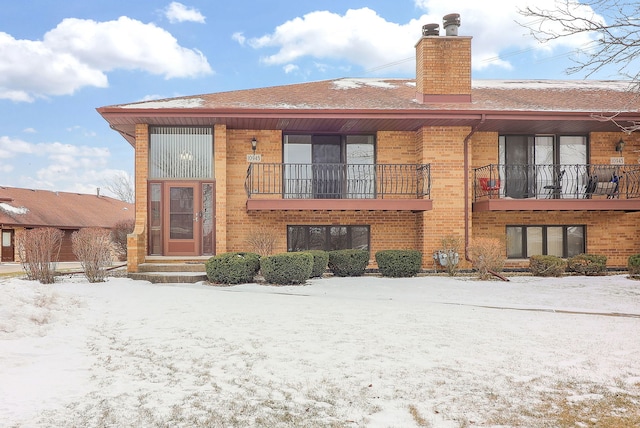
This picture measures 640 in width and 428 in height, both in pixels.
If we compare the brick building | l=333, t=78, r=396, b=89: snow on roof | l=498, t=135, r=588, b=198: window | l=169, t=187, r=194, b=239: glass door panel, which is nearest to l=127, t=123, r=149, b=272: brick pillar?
the brick building

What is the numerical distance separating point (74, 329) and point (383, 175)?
31.6ft

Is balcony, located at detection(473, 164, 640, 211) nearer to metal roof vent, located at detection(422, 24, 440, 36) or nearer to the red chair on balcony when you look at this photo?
the red chair on balcony

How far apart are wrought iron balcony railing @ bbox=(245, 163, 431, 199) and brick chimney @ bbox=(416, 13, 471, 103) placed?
7.90 feet

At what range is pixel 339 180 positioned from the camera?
1394 cm

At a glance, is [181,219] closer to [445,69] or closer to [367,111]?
[367,111]

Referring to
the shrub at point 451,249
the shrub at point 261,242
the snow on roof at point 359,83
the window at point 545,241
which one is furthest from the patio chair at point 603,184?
the shrub at point 261,242

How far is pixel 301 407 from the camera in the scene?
355cm

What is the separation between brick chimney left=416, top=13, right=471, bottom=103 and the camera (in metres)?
14.2

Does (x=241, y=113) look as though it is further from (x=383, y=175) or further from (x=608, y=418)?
(x=608, y=418)

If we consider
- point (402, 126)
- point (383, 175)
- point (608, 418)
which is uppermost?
point (402, 126)

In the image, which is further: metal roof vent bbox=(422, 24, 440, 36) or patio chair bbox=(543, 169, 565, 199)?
metal roof vent bbox=(422, 24, 440, 36)

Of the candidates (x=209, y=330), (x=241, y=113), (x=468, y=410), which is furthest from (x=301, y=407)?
(x=241, y=113)

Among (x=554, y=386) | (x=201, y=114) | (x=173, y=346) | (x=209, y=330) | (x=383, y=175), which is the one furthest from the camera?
(x=383, y=175)

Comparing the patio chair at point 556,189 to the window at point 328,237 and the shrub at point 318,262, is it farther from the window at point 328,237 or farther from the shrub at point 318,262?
the shrub at point 318,262
